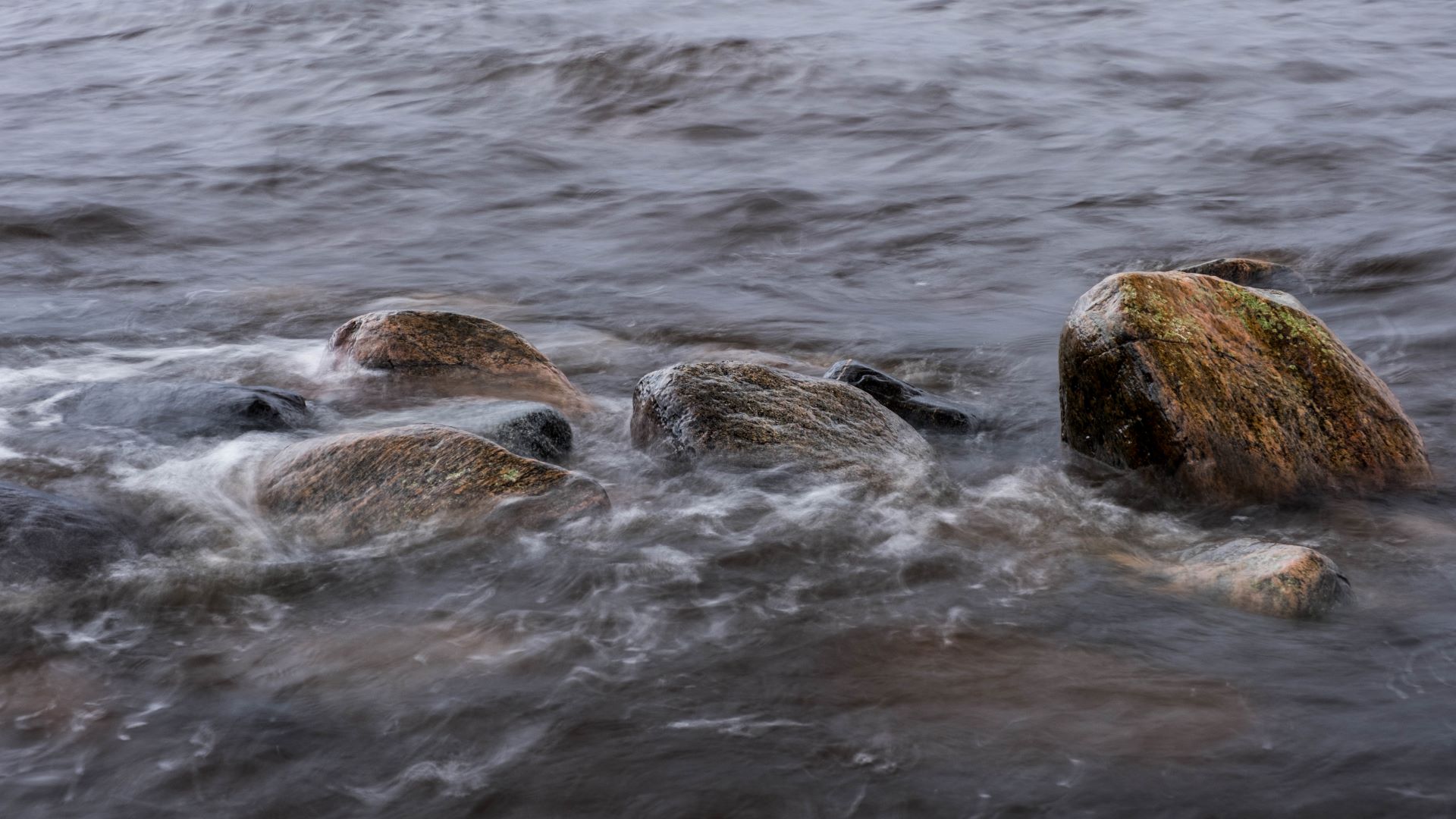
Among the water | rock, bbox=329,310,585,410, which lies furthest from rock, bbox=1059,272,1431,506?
rock, bbox=329,310,585,410

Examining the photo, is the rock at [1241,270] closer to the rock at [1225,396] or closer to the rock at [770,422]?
the rock at [1225,396]

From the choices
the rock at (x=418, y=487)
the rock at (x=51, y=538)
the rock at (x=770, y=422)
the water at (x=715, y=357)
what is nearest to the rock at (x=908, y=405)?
the water at (x=715, y=357)

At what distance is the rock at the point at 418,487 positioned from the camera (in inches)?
209

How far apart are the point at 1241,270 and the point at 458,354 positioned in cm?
500

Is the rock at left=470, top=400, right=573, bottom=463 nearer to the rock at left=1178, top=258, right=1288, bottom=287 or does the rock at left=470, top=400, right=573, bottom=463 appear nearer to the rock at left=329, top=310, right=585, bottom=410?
the rock at left=329, top=310, right=585, bottom=410

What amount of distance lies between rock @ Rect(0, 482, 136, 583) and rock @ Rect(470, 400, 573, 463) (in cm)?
153

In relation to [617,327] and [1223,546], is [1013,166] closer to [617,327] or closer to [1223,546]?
[617,327]

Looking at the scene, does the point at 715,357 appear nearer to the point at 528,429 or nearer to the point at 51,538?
the point at 528,429

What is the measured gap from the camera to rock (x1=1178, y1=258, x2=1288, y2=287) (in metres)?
8.38

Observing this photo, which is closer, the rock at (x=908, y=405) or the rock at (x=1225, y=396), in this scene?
the rock at (x=1225, y=396)

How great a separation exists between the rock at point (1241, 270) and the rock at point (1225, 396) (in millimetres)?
2492

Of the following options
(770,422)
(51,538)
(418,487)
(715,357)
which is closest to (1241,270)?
(715,357)

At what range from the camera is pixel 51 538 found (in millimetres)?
5070

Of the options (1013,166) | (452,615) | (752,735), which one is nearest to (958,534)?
(752,735)
